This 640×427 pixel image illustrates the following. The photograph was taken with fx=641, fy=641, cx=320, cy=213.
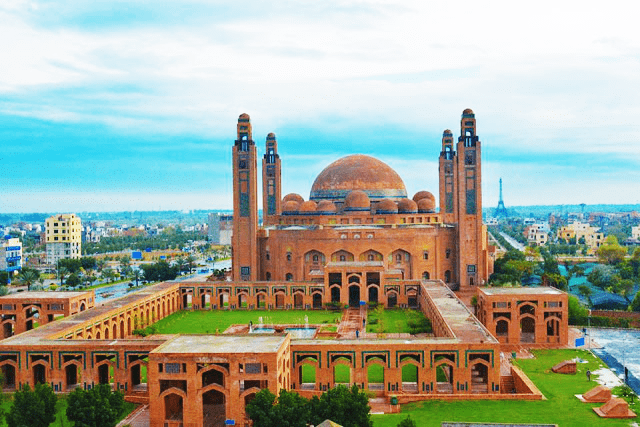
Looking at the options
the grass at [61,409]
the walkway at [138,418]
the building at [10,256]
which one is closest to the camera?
the grass at [61,409]

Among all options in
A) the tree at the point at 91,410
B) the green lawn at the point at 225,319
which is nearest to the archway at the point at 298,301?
the green lawn at the point at 225,319

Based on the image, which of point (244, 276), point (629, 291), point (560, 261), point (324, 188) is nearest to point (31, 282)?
point (244, 276)

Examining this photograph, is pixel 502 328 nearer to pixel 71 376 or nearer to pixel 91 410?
pixel 71 376

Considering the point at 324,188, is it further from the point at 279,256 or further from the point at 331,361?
the point at 331,361

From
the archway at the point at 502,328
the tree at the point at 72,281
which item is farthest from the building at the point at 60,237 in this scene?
the archway at the point at 502,328

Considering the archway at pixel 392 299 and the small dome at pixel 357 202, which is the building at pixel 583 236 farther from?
the archway at pixel 392 299

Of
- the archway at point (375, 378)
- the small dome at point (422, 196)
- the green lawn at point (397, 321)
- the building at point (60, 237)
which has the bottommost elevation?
the archway at point (375, 378)

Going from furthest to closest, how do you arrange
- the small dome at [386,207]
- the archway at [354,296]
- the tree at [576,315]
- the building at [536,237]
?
the building at [536,237]
the small dome at [386,207]
the archway at [354,296]
the tree at [576,315]

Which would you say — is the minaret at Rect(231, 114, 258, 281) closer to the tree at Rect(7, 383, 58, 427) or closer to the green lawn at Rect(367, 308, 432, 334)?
the green lawn at Rect(367, 308, 432, 334)

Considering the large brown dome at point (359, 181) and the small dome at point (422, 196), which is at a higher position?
the large brown dome at point (359, 181)

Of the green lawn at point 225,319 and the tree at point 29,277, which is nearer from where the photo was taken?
the green lawn at point 225,319
